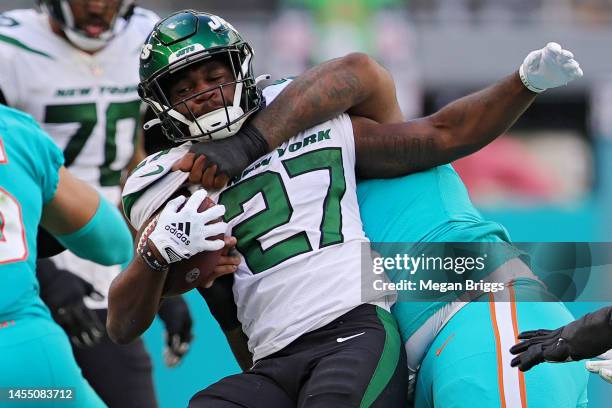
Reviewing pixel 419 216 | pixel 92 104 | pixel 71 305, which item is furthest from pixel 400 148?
pixel 92 104

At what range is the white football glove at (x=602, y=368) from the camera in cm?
257

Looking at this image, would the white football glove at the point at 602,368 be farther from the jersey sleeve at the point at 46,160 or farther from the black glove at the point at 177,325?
the black glove at the point at 177,325

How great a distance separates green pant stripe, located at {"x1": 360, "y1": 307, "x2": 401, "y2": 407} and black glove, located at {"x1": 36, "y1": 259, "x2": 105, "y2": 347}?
150 centimetres

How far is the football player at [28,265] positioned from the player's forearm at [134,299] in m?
0.19

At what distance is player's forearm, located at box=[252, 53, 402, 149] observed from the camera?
316cm

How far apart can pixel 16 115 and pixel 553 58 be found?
1.49 m

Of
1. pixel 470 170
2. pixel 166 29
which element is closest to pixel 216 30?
pixel 166 29

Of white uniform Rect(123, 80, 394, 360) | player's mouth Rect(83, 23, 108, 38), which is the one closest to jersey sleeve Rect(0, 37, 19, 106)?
player's mouth Rect(83, 23, 108, 38)

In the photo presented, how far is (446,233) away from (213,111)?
28.0 inches

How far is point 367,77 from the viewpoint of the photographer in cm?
326

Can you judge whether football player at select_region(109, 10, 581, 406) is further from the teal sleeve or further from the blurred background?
the blurred background

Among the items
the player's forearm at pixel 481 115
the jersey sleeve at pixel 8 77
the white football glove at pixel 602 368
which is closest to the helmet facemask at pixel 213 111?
the player's forearm at pixel 481 115

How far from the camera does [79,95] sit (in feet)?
15.1

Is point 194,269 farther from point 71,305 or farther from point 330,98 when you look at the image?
point 71,305
